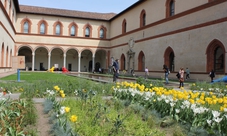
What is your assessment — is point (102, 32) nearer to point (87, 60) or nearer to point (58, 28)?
point (87, 60)

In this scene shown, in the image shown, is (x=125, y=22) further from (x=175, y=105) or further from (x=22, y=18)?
(x=175, y=105)

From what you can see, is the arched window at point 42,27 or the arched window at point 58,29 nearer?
the arched window at point 42,27

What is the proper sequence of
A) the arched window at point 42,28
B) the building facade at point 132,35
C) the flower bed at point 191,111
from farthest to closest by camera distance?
the arched window at point 42,28, the building facade at point 132,35, the flower bed at point 191,111

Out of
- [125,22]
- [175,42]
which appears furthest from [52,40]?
[175,42]

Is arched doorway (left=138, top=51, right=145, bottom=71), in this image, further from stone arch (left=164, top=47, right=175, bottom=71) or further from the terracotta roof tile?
the terracotta roof tile

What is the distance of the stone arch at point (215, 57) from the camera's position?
62.4 feet

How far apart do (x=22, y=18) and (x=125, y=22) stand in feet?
59.2

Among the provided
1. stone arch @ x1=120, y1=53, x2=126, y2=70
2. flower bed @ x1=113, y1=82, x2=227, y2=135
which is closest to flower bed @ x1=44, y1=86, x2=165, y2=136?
flower bed @ x1=113, y1=82, x2=227, y2=135

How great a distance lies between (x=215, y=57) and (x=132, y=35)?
52.0 ft

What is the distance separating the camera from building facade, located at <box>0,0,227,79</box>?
19.8m

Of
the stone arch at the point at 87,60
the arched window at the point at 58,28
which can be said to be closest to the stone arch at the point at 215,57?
the arched window at the point at 58,28

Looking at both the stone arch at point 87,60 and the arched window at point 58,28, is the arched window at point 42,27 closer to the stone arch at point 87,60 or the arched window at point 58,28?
the arched window at point 58,28

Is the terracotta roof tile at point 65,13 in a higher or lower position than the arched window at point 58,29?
higher

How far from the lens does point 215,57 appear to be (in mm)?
19688
